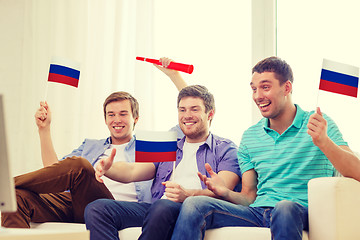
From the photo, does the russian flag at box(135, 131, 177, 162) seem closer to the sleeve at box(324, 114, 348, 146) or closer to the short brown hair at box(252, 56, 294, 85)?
the short brown hair at box(252, 56, 294, 85)

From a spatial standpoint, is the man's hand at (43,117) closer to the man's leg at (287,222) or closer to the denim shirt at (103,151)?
the denim shirt at (103,151)

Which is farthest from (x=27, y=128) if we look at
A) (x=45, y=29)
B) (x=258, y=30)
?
(x=258, y=30)

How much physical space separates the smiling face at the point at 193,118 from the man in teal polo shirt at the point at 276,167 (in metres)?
0.26

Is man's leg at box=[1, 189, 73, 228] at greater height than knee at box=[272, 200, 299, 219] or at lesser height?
lesser

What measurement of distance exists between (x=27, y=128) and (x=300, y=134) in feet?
7.70

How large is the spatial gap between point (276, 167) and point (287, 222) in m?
0.41

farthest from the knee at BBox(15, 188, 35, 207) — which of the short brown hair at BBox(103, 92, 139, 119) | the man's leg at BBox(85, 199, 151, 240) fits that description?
the short brown hair at BBox(103, 92, 139, 119)

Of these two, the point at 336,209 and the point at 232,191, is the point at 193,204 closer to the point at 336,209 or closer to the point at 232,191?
the point at 232,191

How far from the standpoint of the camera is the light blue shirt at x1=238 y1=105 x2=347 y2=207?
2006 millimetres

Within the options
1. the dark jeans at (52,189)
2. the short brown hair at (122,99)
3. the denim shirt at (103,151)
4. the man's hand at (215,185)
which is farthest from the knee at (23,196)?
the man's hand at (215,185)

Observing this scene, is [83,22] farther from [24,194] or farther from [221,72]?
[24,194]

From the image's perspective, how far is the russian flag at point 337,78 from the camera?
1.98m

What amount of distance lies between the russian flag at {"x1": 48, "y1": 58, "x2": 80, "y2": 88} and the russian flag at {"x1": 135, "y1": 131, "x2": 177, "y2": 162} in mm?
670

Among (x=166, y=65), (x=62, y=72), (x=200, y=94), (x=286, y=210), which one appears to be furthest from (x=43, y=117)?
(x=286, y=210)
